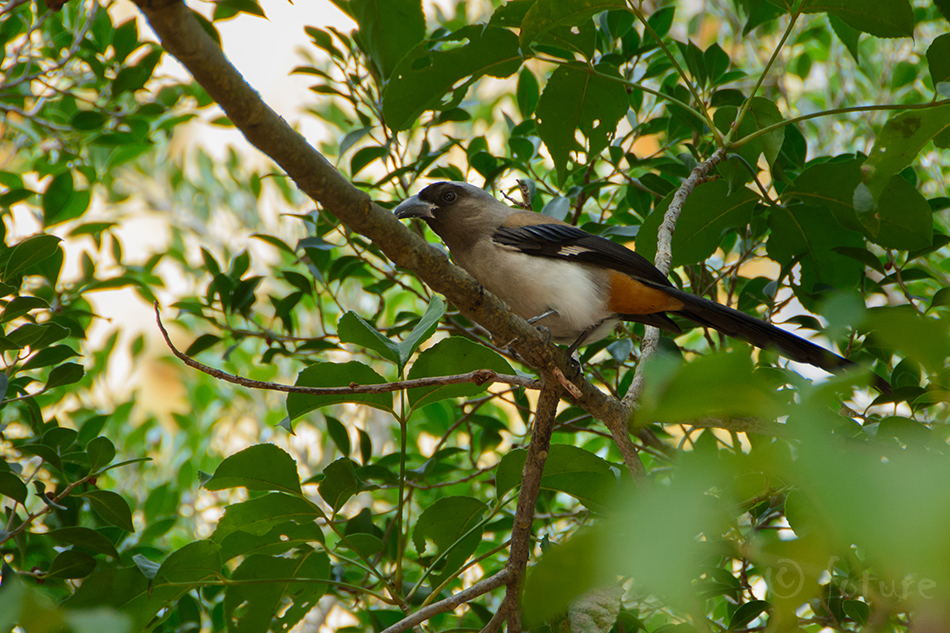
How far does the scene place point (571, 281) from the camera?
9.29ft

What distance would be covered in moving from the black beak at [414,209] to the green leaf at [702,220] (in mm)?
1127

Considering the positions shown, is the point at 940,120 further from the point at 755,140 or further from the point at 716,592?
the point at 716,592

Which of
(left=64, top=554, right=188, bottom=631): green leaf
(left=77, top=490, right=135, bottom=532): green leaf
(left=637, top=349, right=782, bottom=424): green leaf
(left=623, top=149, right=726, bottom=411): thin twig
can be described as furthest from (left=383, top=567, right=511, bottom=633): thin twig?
(left=637, top=349, right=782, bottom=424): green leaf

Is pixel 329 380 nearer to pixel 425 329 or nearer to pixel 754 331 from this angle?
pixel 425 329

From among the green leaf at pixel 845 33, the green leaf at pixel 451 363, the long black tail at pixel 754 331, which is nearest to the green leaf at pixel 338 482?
the green leaf at pixel 451 363

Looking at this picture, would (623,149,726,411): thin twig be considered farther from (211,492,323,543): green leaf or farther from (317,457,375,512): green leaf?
(211,492,323,543): green leaf

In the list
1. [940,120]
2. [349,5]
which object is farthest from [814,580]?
[349,5]

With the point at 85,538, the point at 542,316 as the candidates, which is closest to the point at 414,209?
the point at 542,316

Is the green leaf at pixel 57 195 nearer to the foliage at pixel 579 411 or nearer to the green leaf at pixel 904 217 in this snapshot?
the foliage at pixel 579 411

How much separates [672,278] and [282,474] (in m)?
1.83

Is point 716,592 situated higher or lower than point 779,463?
lower

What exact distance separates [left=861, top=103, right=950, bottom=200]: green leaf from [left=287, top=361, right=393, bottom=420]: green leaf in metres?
1.17

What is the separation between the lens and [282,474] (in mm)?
1800

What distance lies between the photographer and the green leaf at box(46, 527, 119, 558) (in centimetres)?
197
